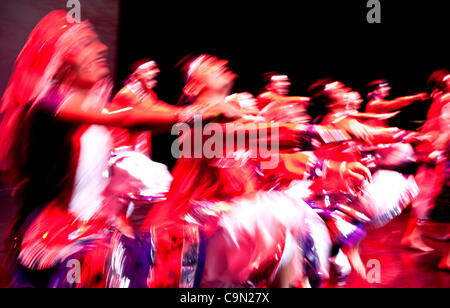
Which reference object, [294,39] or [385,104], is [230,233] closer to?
[385,104]

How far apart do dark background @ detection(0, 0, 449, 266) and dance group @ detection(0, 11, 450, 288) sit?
3.09 m

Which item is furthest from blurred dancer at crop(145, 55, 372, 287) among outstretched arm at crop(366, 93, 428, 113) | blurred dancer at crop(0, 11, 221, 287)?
outstretched arm at crop(366, 93, 428, 113)

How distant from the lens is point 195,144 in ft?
6.89

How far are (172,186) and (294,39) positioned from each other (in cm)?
465

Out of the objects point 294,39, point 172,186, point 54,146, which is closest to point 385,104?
point 294,39

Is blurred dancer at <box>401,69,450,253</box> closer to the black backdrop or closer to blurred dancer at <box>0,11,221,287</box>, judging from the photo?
the black backdrop

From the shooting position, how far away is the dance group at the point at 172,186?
1218 mm

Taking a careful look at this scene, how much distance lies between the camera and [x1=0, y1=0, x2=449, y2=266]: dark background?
560 centimetres

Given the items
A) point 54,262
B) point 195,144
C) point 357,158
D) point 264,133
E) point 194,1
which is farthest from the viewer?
point 194,1

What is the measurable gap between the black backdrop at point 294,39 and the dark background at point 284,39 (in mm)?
14
